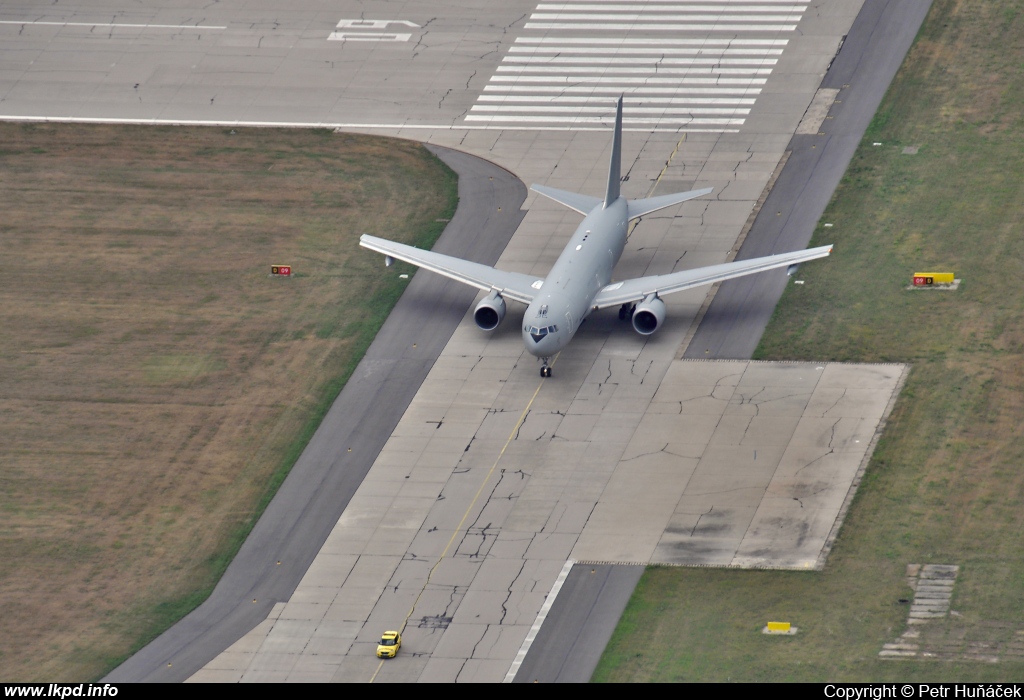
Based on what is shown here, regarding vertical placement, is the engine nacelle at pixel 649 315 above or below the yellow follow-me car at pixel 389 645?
below

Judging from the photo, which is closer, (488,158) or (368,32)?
(488,158)

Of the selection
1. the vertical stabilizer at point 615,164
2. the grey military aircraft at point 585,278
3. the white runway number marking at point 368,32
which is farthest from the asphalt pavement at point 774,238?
the white runway number marking at point 368,32

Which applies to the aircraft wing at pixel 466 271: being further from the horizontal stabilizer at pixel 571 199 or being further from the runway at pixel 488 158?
the horizontal stabilizer at pixel 571 199

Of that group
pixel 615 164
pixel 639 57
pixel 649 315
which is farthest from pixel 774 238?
pixel 639 57

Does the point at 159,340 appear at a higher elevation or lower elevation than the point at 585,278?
higher

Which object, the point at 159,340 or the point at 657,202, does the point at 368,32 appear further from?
the point at 159,340

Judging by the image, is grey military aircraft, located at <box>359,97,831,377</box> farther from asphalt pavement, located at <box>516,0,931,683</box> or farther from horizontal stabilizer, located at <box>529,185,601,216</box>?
A: asphalt pavement, located at <box>516,0,931,683</box>

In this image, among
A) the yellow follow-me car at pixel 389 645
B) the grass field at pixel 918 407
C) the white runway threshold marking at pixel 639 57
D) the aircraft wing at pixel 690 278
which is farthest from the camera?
the white runway threshold marking at pixel 639 57
